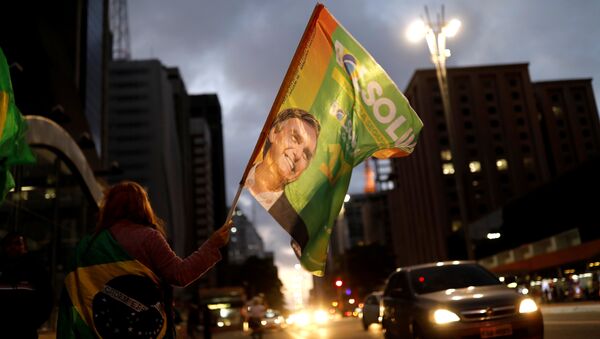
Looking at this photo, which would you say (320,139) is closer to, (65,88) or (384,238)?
(65,88)

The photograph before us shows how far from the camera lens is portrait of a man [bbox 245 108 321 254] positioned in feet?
15.0

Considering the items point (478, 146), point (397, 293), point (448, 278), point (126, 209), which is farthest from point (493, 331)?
point (478, 146)

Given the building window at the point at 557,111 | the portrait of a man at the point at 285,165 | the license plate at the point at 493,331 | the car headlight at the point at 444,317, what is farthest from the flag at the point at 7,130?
the building window at the point at 557,111

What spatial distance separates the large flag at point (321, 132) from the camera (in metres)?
4.62

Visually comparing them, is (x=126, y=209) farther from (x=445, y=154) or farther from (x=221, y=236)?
(x=445, y=154)

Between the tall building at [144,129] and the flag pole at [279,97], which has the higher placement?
the tall building at [144,129]

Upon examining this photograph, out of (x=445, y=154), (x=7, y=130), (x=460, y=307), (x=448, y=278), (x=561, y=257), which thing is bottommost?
(x=460, y=307)

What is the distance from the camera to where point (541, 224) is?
48.5 meters

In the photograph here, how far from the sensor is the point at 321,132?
504cm

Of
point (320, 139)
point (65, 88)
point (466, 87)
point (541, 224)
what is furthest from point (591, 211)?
point (466, 87)

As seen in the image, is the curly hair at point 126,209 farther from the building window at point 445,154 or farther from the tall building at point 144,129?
the tall building at point 144,129

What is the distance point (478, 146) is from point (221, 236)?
10545 cm

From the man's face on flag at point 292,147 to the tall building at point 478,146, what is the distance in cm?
9426

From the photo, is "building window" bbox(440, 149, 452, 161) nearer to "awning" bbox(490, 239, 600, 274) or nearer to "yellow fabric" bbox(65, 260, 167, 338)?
"awning" bbox(490, 239, 600, 274)
